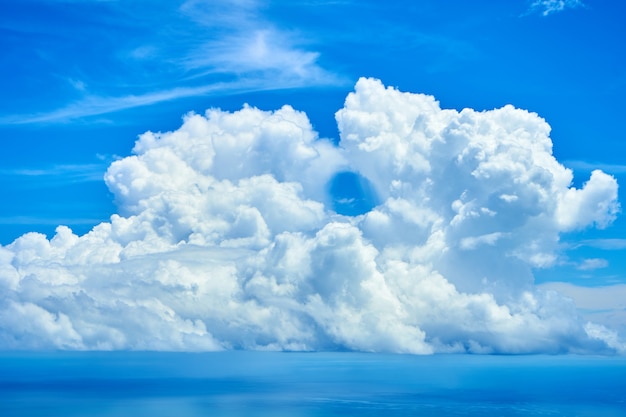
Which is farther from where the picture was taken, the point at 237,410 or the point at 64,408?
the point at 64,408

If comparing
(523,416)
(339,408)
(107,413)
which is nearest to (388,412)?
(339,408)

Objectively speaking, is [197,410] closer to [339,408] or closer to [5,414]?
[339,408]

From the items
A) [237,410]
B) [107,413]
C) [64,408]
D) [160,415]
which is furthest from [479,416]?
[64,408]

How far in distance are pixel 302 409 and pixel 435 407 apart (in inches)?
1383

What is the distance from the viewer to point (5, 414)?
181 meters

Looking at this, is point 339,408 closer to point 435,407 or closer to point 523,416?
point 435,407

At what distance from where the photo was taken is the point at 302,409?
185 m

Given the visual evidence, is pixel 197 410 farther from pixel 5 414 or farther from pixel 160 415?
pixel 5 414

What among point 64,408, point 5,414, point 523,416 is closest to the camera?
point 523,416

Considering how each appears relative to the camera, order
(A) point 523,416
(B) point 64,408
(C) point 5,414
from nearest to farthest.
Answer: (A) point 523,416 < (C) point 5,414 < (B) point 64,408

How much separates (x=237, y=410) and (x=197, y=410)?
1013cm

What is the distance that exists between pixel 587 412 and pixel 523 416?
25.4 meters

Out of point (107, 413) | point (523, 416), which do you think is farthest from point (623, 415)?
point (107, 413)

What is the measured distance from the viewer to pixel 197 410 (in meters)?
184
